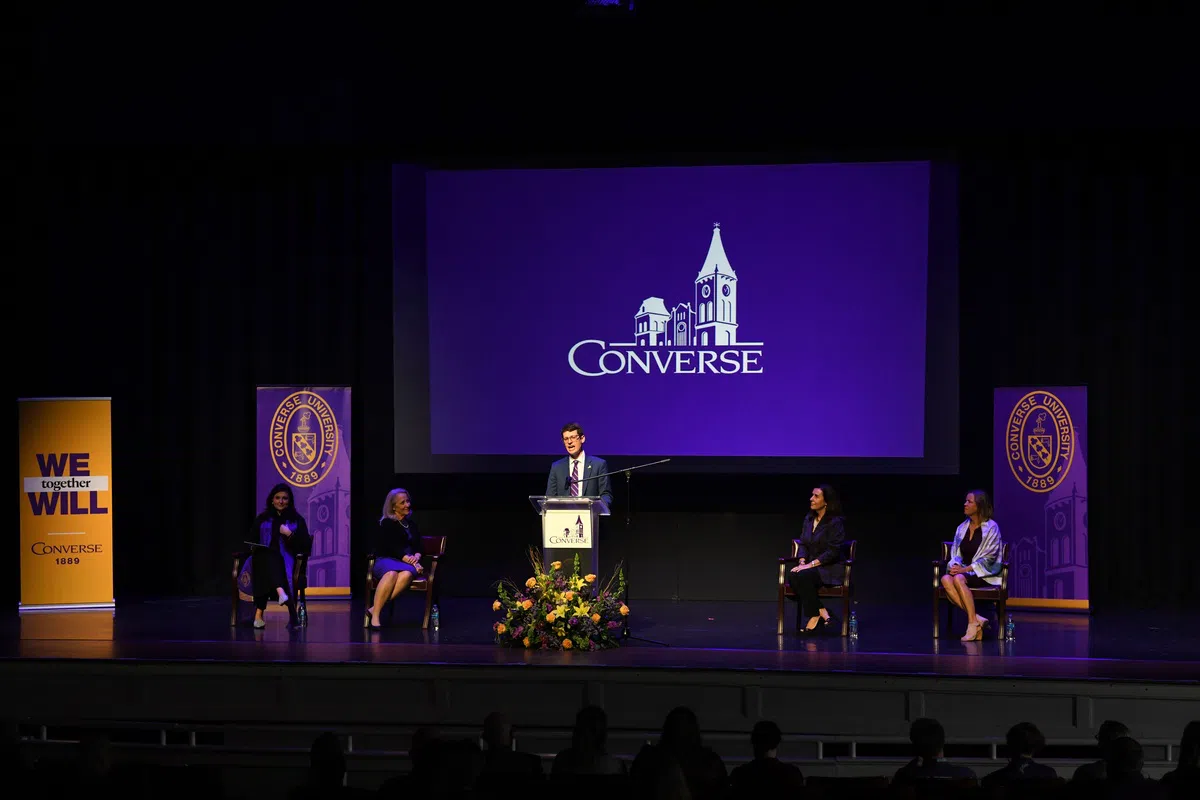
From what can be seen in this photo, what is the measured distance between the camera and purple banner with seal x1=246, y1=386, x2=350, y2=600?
10.1 metres

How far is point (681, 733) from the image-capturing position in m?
4.24

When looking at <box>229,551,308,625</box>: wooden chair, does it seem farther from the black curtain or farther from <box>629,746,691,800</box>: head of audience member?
<box>629,746,691,800</box>: head of audience member

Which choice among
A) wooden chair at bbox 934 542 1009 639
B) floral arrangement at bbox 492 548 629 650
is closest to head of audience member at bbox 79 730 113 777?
floral arrangement at bbox 492 548 629 650

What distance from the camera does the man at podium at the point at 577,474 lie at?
806 cm

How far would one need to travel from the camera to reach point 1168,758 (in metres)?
6.36

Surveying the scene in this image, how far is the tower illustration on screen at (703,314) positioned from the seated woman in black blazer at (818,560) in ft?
6.07

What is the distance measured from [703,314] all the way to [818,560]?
2388mm

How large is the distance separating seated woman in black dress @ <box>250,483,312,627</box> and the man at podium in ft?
5.55

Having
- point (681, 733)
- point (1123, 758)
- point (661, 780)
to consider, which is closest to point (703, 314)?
point (681, 733)

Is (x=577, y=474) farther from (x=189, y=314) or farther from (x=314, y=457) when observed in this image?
(x=189, y=314)

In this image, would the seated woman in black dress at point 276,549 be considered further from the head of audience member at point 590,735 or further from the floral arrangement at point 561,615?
the head of audience member at point 590,735

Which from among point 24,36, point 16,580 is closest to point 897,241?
point 24,36

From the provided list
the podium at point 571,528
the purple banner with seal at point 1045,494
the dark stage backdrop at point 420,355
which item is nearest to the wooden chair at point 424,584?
the podium at point 571,528

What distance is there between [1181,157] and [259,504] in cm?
731
